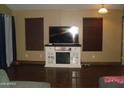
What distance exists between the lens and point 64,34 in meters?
7.19

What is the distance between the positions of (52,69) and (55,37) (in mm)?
1294

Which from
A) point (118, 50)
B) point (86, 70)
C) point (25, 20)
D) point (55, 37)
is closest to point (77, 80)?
point (86, 70)

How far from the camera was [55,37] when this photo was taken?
7.25 meters

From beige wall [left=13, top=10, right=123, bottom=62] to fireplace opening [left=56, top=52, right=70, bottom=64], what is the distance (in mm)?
877

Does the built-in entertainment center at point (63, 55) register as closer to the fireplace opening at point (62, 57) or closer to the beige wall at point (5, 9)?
the fireplace opening at point (62, 57)

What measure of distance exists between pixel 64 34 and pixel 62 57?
0.86 meters

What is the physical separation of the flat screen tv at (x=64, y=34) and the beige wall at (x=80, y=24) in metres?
0.21

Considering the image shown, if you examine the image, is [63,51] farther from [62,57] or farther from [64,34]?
[64,34]

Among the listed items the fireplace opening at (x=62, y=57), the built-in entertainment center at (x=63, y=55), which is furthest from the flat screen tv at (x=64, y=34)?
Answer: the fireplace opening at (x=62, y=57)

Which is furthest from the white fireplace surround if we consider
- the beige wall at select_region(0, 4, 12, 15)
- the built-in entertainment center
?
the beige wall at select_region(0, 4, 12, 15)

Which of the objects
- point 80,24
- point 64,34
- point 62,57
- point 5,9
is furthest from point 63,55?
point 5,9

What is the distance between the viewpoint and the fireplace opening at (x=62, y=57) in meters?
6.90

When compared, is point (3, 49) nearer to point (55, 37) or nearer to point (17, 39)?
point (17, 39)

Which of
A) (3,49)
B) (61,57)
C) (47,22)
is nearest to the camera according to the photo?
(3,49)
